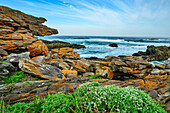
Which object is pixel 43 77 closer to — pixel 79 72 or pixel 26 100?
pixel 26 100

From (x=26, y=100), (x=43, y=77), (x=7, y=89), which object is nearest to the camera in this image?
(x=26, y=100)

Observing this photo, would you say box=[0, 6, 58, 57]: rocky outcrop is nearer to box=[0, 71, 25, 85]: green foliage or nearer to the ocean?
box=[0, 71, 25, 85]: green foliage

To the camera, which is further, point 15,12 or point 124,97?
point 15,12

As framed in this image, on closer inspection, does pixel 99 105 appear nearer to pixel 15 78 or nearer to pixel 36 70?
pixel 15 78

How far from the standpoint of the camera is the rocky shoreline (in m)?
3.56

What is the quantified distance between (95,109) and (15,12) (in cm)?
1617

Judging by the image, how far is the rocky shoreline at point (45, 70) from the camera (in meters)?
3.56

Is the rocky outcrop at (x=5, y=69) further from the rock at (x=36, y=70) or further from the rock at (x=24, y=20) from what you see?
the rock at (x=24, y=20)

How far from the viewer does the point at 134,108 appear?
2043 mm

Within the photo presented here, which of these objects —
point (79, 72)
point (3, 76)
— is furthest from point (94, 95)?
point (79, 72)

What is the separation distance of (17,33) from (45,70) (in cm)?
770

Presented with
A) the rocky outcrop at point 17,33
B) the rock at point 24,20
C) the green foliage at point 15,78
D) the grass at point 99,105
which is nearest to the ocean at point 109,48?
the rock at point 24,20

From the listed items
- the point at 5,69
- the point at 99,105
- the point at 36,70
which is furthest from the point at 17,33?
the point at 99,105

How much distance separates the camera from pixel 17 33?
36.2ft
